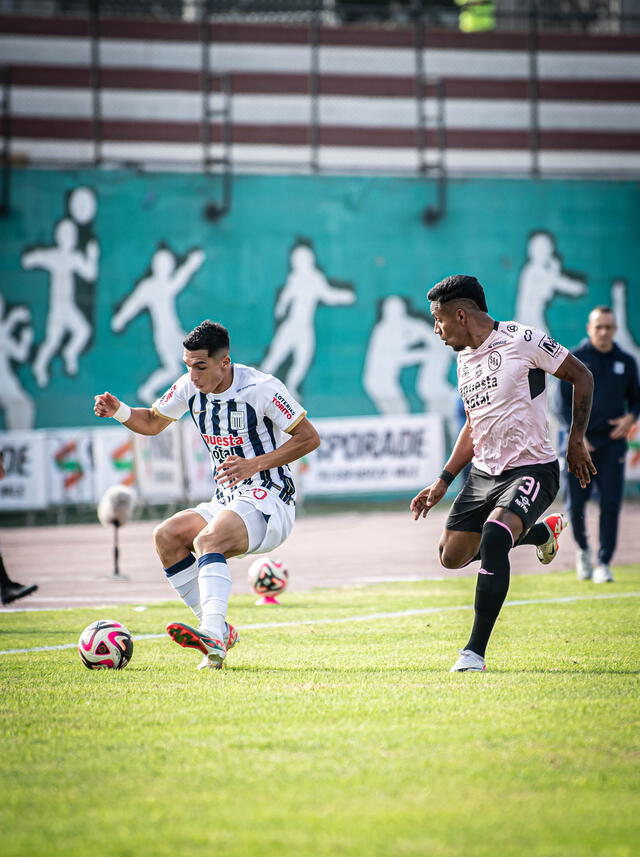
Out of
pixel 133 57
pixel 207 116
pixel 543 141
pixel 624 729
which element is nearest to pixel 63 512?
pixel 207 116

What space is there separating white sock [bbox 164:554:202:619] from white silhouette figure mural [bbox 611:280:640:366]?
1909 cm

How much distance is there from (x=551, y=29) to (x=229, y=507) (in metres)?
22.4

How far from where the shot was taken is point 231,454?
309 inches

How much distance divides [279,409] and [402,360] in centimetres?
1743

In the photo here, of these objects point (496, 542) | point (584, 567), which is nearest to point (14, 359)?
point (584, 567)

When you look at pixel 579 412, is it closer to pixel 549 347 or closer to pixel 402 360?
pixel 549 347

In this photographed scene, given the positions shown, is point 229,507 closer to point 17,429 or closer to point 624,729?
point 624,729

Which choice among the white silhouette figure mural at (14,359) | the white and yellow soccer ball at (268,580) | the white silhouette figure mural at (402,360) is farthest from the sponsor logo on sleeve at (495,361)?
the white silhouette figure mural at (402,360)

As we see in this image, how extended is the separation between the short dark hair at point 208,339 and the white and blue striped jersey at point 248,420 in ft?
0.72

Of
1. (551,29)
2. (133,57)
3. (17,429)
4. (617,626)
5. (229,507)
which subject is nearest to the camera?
(229,507)

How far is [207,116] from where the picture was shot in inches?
945

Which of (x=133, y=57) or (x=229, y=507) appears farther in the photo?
(x=133, y=57)

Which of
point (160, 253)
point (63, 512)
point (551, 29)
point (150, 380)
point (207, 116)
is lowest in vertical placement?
point (63, 512)

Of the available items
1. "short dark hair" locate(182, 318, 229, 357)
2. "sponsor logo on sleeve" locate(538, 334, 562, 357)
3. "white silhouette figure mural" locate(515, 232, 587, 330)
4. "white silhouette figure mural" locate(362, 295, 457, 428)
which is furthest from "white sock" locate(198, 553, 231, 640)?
"white silhouette figure mural" locate(515, 232, 587, 330)
